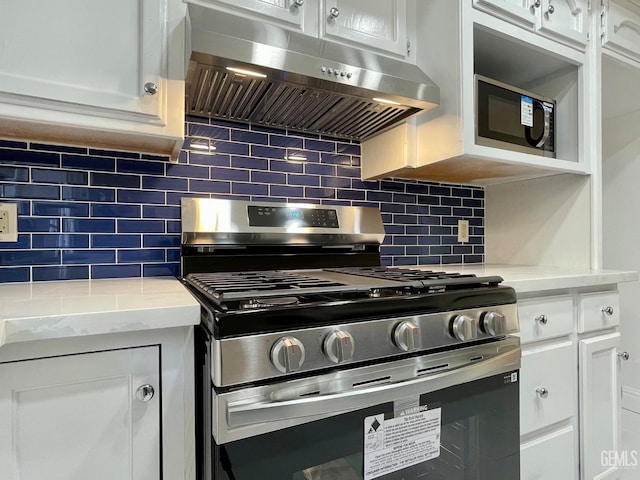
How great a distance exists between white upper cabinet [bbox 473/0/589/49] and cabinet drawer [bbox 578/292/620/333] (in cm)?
105

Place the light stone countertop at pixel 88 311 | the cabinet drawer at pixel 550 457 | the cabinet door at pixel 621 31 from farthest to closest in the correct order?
the cabinet door at pixel 621 31, the cabinet drawer at pixel 550 457, the light stone countertop at pixel 88 311

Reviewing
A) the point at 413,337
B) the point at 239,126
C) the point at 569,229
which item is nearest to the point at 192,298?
the point at 413,337

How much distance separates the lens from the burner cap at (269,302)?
73 centimetres

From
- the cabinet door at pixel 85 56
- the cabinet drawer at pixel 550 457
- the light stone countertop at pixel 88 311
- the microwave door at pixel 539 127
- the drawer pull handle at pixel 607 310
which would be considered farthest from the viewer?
the microwave door at pixel 539 127

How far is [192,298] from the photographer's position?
84cm

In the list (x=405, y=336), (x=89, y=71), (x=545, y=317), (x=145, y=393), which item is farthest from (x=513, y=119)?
(x=145, y=393)

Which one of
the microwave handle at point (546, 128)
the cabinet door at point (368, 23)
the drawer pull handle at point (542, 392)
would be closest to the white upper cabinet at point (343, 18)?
the cabinet door at point (368, 23)

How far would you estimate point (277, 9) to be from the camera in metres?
1.18

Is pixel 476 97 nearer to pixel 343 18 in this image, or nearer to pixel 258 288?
pixel 343 18

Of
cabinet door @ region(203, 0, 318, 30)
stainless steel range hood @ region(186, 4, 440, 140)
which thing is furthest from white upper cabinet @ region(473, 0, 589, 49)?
cabinet door @ region(203, 0, 318, 30)

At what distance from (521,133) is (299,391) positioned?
1386mm

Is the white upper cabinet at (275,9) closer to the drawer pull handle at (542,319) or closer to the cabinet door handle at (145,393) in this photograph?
the cabinet door handle at (145,393)

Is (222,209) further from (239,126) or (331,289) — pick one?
(331,289)

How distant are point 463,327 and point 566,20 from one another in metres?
1.46
